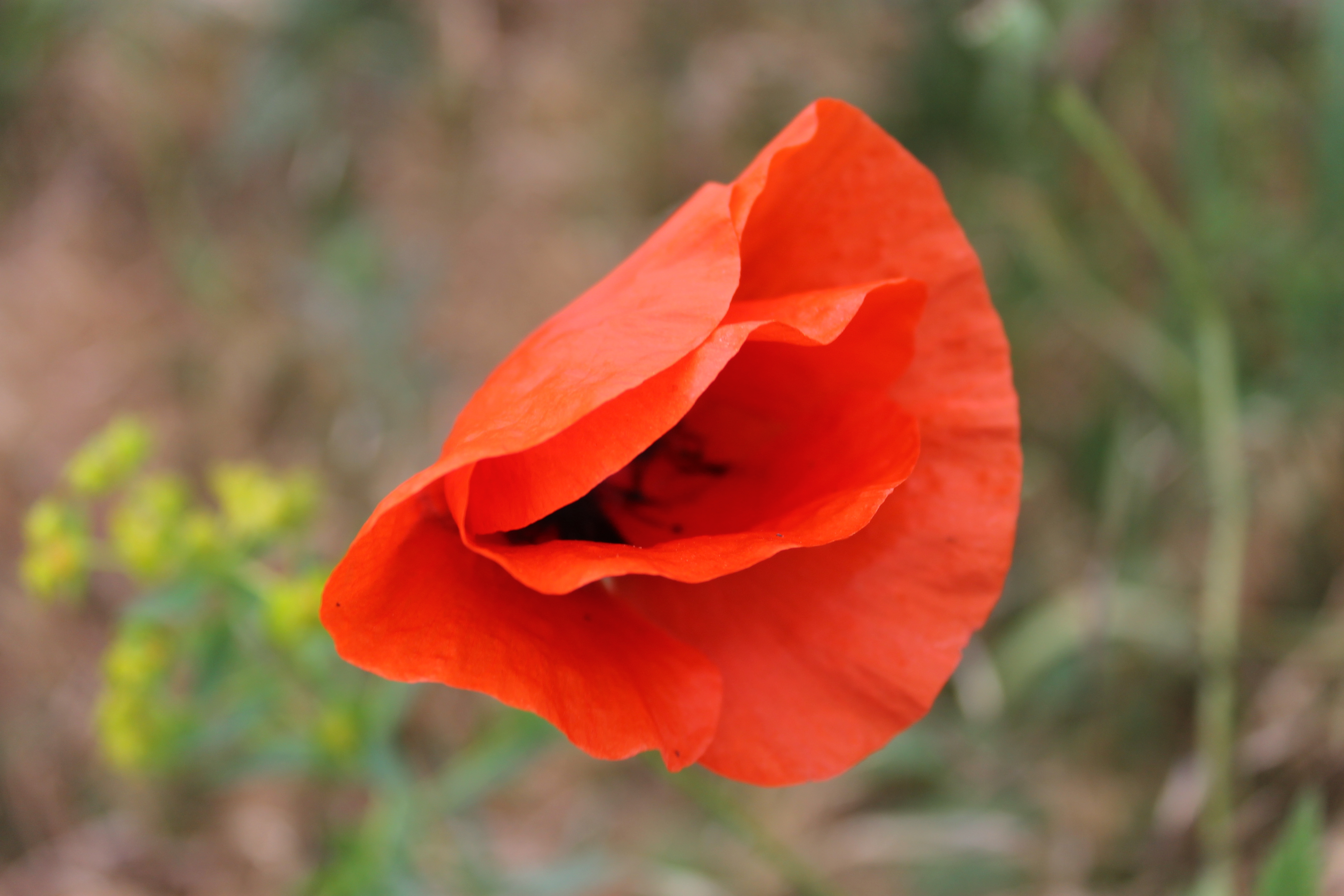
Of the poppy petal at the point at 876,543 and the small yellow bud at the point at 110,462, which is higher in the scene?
the small yellow bud at the point at 110,462

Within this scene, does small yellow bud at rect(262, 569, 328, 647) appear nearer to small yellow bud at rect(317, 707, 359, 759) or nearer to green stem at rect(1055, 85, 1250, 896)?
small yellow bud at rect(317, 707, 359, 759)

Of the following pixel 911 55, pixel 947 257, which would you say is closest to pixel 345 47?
pixel 911 55

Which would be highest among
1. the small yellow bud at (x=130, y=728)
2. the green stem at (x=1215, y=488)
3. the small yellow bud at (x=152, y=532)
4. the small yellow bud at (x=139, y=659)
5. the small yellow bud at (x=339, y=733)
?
the small yellow bud at (x=152, y=532)

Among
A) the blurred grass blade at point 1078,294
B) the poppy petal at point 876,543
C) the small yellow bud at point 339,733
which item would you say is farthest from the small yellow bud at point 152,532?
the blurred grass blade at point 1078,294

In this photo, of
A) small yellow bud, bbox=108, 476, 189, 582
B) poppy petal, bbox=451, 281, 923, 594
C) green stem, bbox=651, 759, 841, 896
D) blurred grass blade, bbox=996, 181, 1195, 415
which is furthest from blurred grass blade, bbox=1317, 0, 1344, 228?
small yellow bud, bbox=108, 476, 189, 582

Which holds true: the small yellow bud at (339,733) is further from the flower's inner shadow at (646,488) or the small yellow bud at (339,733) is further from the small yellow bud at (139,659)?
the flower's inner shadow at (646,488)

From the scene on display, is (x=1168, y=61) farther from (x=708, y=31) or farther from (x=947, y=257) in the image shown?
(x=947, y=257)

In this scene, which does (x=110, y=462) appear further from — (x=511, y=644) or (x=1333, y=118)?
(x=1333, y=118)

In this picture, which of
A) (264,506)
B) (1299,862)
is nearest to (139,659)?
(264,506)
